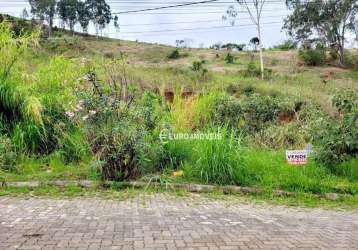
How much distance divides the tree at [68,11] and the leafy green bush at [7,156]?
3734 centimetres

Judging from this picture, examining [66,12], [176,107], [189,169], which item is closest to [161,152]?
[189,169]

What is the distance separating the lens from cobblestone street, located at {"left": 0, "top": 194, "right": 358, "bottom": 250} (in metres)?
4.18

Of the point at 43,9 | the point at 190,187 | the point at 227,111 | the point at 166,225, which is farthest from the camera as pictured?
the point at 43,9

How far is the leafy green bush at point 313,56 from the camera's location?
36.2 metres

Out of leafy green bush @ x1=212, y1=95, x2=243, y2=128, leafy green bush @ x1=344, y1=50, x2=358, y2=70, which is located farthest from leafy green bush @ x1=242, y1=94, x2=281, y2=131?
leafy green bush @ x1=344, y1=50, x2=358, y2=70

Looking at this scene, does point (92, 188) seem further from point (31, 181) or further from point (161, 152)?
point (161, 152)

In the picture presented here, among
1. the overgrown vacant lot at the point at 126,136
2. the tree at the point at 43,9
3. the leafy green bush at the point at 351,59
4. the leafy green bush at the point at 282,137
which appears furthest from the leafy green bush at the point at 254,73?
the tree at the point at 43,9

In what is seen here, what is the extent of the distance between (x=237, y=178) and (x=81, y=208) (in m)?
2.90

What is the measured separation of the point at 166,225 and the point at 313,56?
33.9 m

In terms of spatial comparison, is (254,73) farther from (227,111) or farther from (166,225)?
(166,225)

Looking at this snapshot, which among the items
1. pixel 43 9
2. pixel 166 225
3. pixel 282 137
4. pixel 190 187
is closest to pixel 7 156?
pixel 190 187

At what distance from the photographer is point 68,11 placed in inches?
1716

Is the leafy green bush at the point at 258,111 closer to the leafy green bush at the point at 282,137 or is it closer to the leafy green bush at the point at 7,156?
the leafy green bush at the point at 282,137

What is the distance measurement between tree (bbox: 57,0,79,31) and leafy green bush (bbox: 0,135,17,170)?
37340mm
